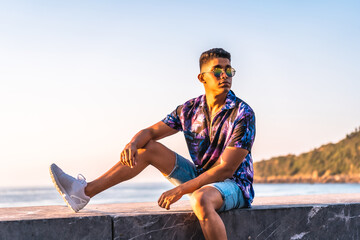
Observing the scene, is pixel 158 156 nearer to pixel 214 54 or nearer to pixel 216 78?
pixel 216 78

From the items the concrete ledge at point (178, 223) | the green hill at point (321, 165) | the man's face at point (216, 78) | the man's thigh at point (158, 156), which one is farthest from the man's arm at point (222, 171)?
the green hill at point (321, 165)

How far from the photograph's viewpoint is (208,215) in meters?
3.03

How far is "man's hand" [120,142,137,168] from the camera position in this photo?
342 cm

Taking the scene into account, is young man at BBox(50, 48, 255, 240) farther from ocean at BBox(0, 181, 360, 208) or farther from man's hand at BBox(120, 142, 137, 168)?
→ ocean at BBox(0, 181, 360, 208)

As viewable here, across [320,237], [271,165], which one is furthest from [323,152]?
[320,237]

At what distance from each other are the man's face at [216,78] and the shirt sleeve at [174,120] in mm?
353

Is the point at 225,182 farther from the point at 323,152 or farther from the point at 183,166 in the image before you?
the point at 323,152

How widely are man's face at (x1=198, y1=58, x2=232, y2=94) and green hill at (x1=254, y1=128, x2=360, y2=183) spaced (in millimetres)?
93473

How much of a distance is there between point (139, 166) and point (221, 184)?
2.07 feet

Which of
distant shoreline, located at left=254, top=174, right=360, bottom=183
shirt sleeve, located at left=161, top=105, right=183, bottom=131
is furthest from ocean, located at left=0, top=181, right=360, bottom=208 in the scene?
distant shoreline, located at left=254, top=174, right=360, bottom=183

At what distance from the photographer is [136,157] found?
347cm

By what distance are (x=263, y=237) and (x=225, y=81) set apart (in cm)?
119

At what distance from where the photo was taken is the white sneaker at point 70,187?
340 centimetres

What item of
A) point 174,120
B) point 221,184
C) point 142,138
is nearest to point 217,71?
point 174,120
